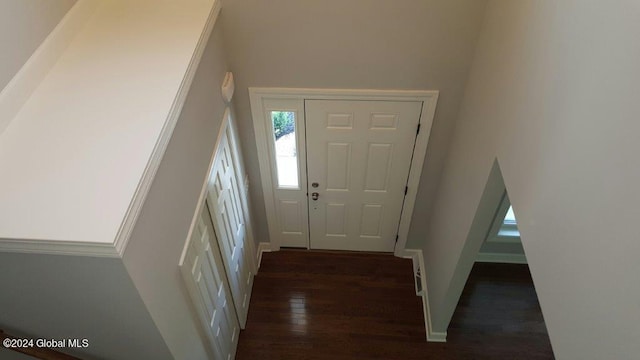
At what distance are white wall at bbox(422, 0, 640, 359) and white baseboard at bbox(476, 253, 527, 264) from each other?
7.36 feet

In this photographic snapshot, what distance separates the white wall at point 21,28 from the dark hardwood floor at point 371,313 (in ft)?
9.80

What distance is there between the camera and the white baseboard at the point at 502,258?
15.5 feet

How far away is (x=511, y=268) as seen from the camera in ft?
15.4

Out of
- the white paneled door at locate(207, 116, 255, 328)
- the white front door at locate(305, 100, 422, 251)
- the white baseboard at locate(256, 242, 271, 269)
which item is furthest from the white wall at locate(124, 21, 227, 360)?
the white baseboard at locate(256, 242, 271, 269)

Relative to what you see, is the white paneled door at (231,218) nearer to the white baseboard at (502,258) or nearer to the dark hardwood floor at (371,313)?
the dark hardwood floor at (371,313)

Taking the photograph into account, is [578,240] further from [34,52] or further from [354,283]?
[354,283]

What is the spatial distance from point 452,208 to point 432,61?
1.20 meters

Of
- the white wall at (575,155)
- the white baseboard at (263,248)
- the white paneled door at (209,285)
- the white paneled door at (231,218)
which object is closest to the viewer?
the white wall at (575,155)

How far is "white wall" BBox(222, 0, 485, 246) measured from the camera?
9.98 feet

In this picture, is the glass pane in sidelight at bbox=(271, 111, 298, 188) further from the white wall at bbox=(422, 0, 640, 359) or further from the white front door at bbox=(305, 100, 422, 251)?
the white wall at bbox=(422, 0, 640, 359)

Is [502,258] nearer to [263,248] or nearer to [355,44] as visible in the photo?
[263,248]

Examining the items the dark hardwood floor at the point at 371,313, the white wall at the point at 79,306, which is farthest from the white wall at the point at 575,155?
the dark hardwood floor at the point at 371,313

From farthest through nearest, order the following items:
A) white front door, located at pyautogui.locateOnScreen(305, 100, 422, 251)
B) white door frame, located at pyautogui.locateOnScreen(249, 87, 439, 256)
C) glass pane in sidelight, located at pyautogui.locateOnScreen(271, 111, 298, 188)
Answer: glass pane in sidelight, located at pyautogui.locateOnScreen(271, 111, 298, 188)
white front door, located at pyautogui.locateOnScreen(305, 100, 422, 251)
white door frame, located at pyautogui.locateOnScreen(249, 87, 439, 256)

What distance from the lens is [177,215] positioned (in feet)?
7.84
